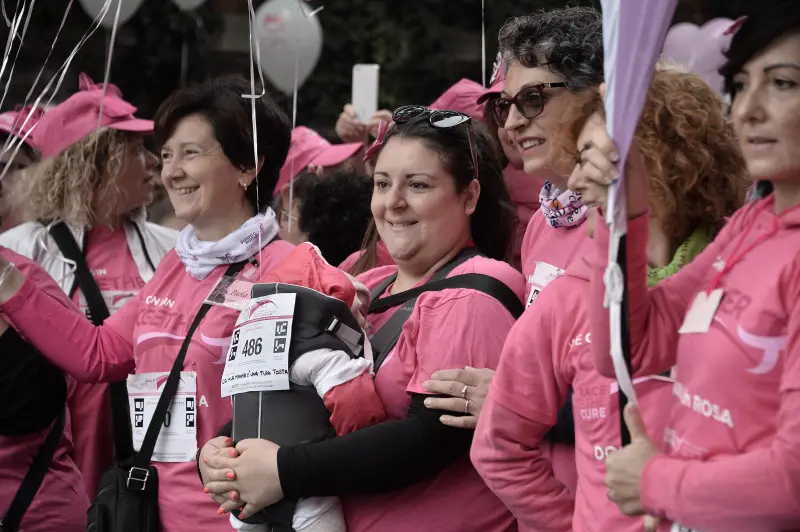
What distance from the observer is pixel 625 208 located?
149cm

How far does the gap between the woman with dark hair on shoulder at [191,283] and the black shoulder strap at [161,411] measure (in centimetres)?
2

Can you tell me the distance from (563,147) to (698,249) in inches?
15.8

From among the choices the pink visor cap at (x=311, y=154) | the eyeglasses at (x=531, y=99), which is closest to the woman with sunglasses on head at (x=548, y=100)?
the eyeglasses at (x=531, y=99)

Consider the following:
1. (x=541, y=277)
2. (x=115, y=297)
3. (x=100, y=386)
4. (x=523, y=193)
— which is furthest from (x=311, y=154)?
(x=541, y=277)

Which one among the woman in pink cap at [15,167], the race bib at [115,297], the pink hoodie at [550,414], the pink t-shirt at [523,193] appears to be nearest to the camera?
the pink hoodie at [550,414]

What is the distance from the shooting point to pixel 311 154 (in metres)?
4.66

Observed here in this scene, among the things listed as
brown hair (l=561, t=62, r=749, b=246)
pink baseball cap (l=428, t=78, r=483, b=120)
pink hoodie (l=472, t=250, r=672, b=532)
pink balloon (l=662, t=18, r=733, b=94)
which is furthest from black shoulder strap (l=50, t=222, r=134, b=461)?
pink balloon (l=662, t=18, r=733, b=94)

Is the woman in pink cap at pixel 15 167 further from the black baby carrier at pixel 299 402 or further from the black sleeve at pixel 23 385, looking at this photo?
the black baby carrier at pixel 299 402

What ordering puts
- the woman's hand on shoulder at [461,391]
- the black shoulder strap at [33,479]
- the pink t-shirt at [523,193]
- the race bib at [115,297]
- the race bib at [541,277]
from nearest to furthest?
the woman's hand on shoulder at [461,391], the race bib at [541,277], the black shoulder strap at [33,479], the pink t-shirt at [523,193], the race bib at [115,297]

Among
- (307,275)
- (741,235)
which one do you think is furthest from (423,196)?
(741,235)

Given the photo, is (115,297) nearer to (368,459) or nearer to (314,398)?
(314,398)

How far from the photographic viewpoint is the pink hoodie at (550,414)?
1.84 meters

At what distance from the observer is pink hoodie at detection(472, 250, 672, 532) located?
1.84 m

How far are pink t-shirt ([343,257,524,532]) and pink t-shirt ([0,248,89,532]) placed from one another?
1171 millimetres
